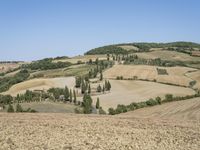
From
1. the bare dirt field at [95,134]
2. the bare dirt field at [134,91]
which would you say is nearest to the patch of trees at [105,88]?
the bare dirt field at [134,91]

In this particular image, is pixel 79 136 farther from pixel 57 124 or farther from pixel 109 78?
pixel 109 78

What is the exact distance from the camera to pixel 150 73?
158 m

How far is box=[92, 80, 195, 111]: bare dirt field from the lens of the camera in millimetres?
111188

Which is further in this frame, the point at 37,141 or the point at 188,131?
the point at 188,131

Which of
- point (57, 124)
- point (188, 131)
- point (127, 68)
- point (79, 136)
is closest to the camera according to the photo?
point (79, 136)

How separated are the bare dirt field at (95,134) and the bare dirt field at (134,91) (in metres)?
70.0

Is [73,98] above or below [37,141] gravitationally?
below

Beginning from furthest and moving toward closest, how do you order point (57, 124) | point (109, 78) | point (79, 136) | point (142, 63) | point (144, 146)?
point (142, 63)
point (109, 78)
point (57, 124)
point (79, 136)
point (144, 146)

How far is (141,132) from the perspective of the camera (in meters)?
30.0

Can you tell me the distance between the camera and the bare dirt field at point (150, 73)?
143m

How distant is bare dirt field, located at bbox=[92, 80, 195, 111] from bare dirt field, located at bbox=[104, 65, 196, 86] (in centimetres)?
690

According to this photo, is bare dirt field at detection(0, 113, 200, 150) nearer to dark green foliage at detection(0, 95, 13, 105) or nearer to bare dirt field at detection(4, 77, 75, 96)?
dark green foliage at detection(0, 95, 13, 105)

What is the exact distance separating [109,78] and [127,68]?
647 inches

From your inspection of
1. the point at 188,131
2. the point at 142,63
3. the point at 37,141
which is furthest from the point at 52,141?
the point at 142,63
